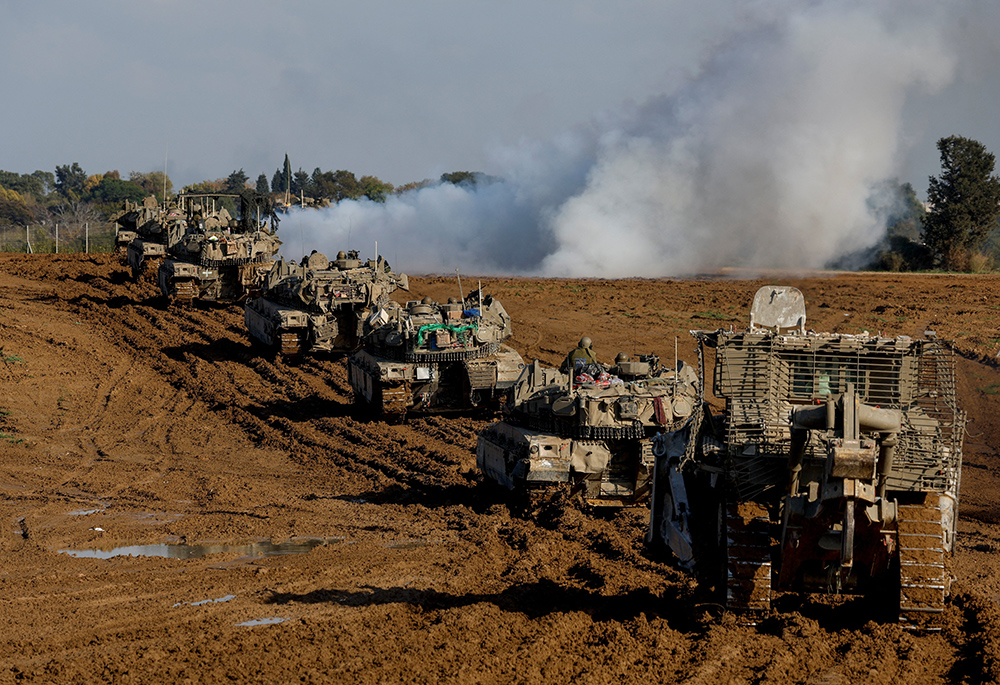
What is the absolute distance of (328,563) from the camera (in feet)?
36.1

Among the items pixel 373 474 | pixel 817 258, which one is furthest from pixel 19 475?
pixel 817 258

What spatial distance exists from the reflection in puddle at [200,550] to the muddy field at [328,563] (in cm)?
5

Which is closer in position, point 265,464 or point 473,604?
point 473,604

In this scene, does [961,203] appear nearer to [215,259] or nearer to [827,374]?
[215,259]

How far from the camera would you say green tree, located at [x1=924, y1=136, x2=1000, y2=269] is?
130ft

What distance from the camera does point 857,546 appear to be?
808 cm

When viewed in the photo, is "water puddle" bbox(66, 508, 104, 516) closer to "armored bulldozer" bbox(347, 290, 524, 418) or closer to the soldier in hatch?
"armored bulldozer" bbox(347, 290, 524, 418)

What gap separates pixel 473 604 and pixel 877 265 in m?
33.3

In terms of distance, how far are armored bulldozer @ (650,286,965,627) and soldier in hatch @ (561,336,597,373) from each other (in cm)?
346

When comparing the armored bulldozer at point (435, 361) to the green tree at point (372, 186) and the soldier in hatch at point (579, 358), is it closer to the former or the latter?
the soldier in hatch at point (579, 358)

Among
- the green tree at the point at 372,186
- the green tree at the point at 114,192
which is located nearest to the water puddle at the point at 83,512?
the green tree at the point at 372,186

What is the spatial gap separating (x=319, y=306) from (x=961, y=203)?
27.0 metres

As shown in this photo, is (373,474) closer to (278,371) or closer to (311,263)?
(278,371)

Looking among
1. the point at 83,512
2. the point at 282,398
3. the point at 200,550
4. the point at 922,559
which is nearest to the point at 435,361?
the point at 282,398
